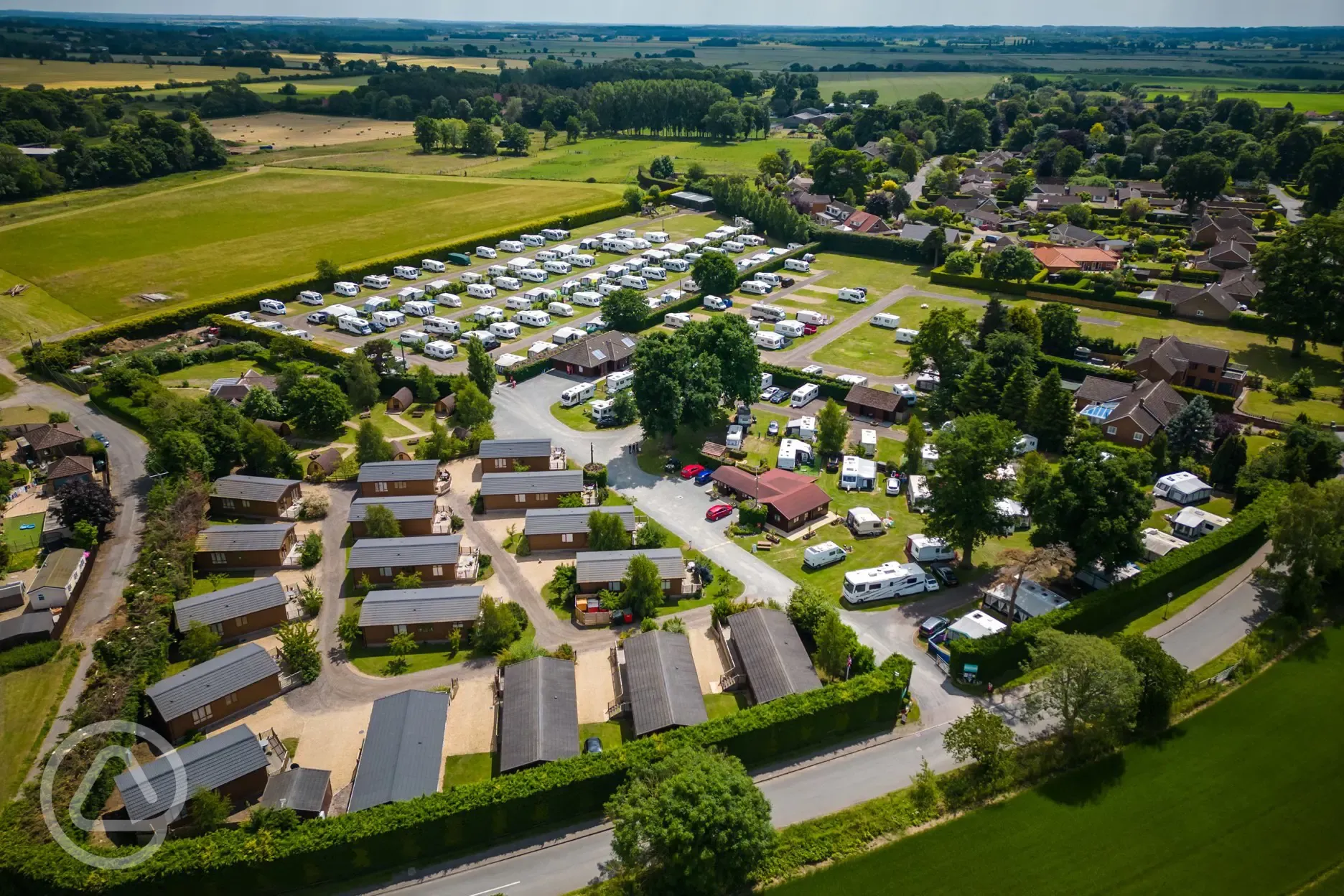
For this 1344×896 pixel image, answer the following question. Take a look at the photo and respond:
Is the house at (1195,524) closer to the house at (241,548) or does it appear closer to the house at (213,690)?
the house at (213,690)

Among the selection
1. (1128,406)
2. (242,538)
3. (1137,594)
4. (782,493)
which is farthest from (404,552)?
(1128,406)

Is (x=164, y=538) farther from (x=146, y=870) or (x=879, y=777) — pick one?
(x=879, y=777)

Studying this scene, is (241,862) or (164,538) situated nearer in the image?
(241,862)

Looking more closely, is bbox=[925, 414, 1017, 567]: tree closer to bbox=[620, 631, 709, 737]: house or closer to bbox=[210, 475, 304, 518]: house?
bbox=[620, 631, 709, 737]: house

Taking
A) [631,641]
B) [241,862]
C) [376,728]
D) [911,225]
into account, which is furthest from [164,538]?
[911,225]

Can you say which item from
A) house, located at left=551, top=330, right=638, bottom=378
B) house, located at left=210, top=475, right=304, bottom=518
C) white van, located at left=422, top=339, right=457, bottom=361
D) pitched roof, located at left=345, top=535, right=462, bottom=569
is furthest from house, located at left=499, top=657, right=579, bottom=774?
white van, located at left=422, top=339, right=457, bottom=361

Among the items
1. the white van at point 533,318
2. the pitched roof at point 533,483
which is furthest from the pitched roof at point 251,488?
the white van at point 533,318

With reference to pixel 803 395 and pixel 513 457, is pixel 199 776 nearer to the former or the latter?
pixel 513 457
